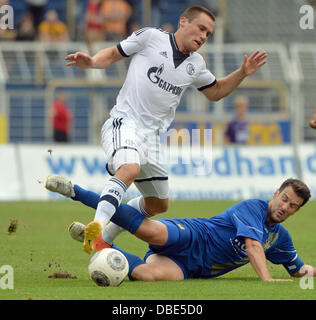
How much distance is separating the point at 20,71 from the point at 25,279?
16.7 meters

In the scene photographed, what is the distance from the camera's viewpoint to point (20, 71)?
Answer: 23797mm

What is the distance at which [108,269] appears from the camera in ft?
23.4

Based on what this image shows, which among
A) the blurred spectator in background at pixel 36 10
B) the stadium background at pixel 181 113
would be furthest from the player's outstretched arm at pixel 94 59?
the blurred spectator in background at pixel 36 10

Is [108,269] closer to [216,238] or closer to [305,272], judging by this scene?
[216,238]

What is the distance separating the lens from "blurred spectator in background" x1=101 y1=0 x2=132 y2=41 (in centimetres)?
2495

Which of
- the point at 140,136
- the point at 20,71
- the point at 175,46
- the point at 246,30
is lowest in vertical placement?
the point at 140,136

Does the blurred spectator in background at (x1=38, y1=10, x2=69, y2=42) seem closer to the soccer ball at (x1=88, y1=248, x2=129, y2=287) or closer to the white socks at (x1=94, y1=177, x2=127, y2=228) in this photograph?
the white socks at (x1=94, y1=177, x2=127, y2=228)

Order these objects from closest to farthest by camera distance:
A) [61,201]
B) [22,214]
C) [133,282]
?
[133,282] → [22,214] → [61,201]

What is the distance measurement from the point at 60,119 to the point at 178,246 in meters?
14.9

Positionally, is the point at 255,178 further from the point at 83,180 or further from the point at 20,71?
the point at 20,71

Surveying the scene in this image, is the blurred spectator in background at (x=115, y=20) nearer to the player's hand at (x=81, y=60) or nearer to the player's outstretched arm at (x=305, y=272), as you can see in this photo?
the player's hand at (x=81, y=60)

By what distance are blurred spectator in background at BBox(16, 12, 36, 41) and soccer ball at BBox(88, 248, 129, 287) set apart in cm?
1815
